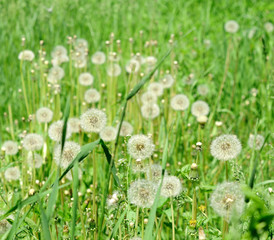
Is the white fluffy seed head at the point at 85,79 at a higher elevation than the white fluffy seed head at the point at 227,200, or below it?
higher

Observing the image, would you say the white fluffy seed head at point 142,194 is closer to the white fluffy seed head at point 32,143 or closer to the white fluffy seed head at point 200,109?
the white fluffy seed head at point 32,143

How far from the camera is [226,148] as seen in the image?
1.38 meters

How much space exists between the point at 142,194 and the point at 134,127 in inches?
46.6

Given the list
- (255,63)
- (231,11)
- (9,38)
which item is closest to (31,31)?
(9,38)

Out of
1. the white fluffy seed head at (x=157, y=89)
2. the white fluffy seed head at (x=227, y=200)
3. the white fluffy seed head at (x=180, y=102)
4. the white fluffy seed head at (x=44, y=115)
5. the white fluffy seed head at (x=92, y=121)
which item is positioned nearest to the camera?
the white fluffy seed head at (x=227, y=200)

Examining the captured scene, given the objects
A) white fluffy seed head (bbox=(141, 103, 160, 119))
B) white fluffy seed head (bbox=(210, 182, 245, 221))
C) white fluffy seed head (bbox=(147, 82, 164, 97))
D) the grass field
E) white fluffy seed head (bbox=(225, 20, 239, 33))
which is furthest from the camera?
white fluffy seed head (bbox=(225, 20, 239, 33))

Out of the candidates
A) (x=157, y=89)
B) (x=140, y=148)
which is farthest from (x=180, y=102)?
(x=140, y=148)

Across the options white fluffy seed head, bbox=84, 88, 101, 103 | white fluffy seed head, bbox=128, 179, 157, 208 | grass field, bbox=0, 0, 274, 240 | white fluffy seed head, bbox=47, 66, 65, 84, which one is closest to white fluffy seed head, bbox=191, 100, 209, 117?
grass field, bbox=0, 0, 274, 240

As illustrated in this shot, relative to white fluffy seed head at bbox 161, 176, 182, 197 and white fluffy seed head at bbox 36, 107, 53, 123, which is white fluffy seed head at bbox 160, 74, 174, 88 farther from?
white fluffy seed head at bbox 161, 176, 182, 197

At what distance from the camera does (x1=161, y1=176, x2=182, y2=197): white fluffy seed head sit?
1285mm

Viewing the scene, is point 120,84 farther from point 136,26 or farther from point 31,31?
point 136,26

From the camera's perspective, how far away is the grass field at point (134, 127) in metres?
1.19

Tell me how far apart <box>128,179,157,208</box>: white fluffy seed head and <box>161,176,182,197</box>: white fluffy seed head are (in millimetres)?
61

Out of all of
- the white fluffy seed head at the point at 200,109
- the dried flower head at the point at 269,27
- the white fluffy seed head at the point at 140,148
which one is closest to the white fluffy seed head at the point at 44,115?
the white fluffy seed head at the point at 200,109
